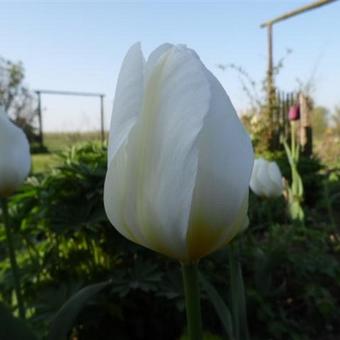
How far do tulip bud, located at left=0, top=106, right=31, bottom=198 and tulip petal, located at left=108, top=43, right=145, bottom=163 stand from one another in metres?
0.41

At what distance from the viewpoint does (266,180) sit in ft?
4.83

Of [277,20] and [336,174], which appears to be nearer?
[336,174]

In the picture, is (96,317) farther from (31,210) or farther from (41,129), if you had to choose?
(41,129)

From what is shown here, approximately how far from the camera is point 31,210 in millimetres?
1418

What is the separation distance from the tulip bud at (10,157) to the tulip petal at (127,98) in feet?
1.34

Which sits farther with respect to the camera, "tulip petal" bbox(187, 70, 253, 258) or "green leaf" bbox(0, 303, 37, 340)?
"green leaf" bbox(0, 303, 37, 340)

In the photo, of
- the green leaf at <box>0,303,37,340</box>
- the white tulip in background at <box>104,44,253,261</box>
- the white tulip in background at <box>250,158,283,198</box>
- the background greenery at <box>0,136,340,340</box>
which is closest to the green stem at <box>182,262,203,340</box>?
the white tulip in background at <box>104,44,253,261</box>

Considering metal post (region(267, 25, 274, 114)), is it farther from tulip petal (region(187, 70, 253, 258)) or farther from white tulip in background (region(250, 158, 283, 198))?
tulip petal (region(187, 70, 253, 258))

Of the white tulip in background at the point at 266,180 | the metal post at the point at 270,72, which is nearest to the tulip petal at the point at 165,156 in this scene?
the white tulip in background at the point at 266,180

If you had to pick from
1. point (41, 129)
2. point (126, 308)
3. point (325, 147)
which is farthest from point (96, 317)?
point (41, 129)

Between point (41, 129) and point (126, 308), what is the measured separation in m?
10.3

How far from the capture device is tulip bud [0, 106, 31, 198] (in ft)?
2.38

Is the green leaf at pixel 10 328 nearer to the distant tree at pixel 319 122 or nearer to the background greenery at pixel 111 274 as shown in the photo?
the background greenery at pixel 111 274

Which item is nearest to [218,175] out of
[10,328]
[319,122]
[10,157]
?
[10,328]
